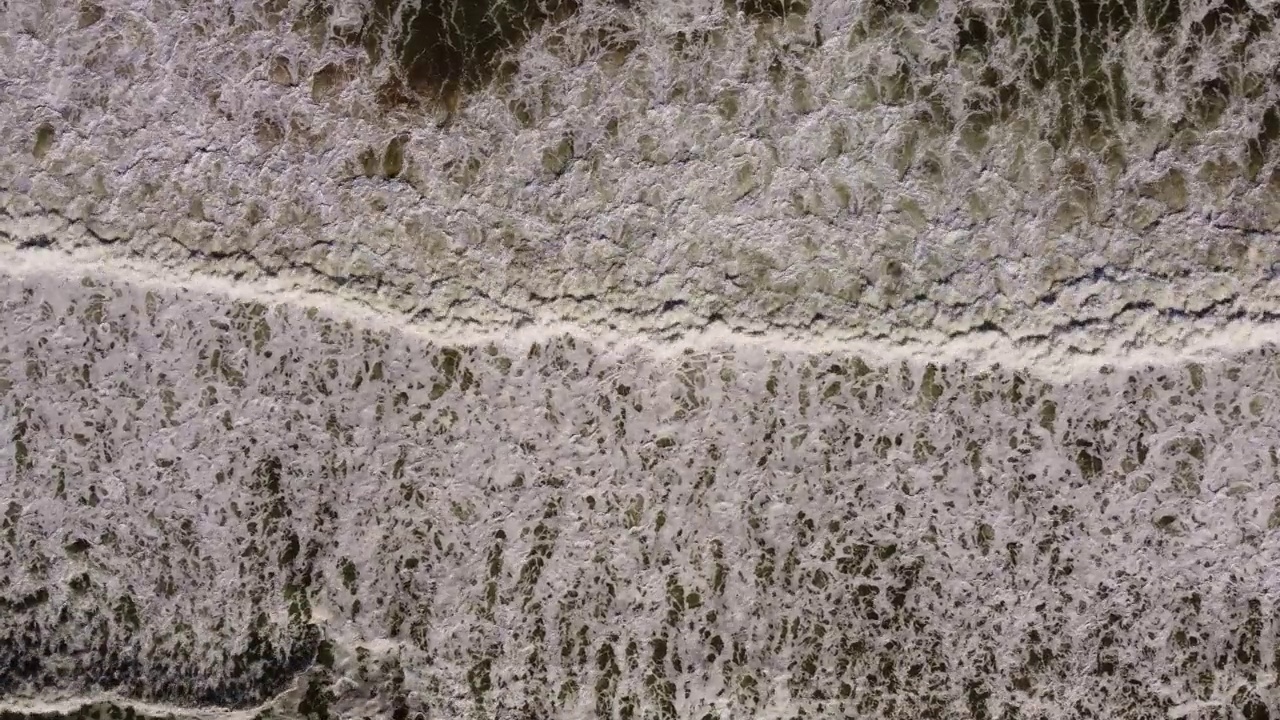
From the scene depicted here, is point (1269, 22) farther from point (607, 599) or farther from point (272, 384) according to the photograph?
point (272, 384)

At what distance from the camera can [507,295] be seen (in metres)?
4.56

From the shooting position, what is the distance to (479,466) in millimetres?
4500

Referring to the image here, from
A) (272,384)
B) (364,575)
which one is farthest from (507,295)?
(364,575)

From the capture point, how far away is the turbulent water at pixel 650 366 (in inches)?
173

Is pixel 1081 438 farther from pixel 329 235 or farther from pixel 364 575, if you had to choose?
pixel 329 235

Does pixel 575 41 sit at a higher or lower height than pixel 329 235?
higher

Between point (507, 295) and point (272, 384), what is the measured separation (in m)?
1.29

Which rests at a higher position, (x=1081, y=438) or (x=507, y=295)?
(x=507, y=295)

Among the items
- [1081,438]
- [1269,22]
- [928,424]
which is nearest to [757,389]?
[928,424]

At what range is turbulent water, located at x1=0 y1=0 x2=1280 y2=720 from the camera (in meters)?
4.39

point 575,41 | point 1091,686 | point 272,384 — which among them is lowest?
point 1091,686

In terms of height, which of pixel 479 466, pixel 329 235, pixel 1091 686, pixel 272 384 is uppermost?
pixel 329 235

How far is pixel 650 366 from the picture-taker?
451 cm

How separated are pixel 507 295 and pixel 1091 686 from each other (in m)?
3.53
